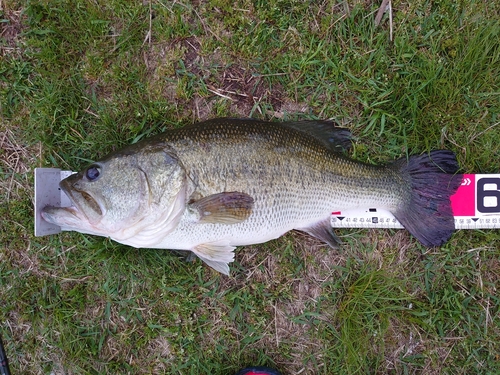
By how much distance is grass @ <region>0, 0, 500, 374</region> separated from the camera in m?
3.53

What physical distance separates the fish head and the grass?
673 millimetres

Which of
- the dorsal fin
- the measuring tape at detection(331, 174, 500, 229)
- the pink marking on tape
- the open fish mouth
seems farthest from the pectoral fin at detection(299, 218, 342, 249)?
the open fish mouth

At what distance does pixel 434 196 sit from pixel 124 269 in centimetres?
291

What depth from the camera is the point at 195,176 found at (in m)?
2.93

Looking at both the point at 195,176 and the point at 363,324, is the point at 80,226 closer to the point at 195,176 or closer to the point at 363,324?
the point at 195,176

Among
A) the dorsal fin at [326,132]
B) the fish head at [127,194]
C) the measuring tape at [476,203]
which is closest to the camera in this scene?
the fish head at [127,194]

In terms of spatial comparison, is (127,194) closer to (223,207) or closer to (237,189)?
(223,207)

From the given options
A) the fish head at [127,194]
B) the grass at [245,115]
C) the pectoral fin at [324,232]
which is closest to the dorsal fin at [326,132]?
the grass at [245,115]

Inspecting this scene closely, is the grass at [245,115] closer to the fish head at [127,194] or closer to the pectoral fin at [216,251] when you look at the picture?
the pectoral fin at [216,251]

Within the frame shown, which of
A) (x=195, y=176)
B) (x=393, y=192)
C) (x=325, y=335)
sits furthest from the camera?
(x=325, y=335)

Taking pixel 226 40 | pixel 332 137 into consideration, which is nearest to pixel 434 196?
pixel 332 137

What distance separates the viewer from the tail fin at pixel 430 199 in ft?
11.1

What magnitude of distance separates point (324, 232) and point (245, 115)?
1304 mm

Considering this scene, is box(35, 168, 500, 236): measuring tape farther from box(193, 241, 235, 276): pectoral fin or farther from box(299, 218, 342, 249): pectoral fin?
box(193, 241, 235, 276): pectoral fin
